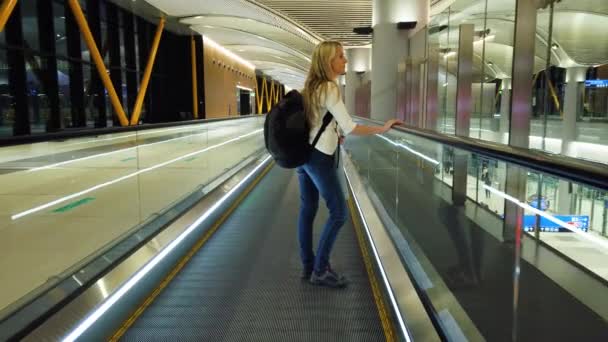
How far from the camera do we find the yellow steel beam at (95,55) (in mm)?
15998

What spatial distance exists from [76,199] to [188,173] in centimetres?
298

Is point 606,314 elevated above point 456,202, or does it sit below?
below

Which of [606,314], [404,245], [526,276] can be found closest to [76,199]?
[404,245]

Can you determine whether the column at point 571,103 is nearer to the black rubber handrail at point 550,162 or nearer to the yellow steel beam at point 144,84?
the black rubber handrail at point 550,162

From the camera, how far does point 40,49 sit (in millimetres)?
14930

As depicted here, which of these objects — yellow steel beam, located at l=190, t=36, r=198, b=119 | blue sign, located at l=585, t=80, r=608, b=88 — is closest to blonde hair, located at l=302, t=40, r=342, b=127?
blue sign, located at l=585, t=80, r=608, b=88

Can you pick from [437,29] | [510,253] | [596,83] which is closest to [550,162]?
[510,253]

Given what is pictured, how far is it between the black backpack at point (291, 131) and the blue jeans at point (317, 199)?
110mm

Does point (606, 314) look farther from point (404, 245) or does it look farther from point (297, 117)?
point (297, 117)

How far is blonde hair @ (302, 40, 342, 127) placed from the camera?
3242mm

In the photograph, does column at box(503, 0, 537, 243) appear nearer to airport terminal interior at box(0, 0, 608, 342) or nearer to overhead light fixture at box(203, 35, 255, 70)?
airport terminal interior at box(0, 0, 608, 342)

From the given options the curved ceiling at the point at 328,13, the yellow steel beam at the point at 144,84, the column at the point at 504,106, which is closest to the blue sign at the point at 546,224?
the column at the point at 504,106

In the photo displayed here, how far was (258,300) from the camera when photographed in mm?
3385

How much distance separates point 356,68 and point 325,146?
2708 cm
